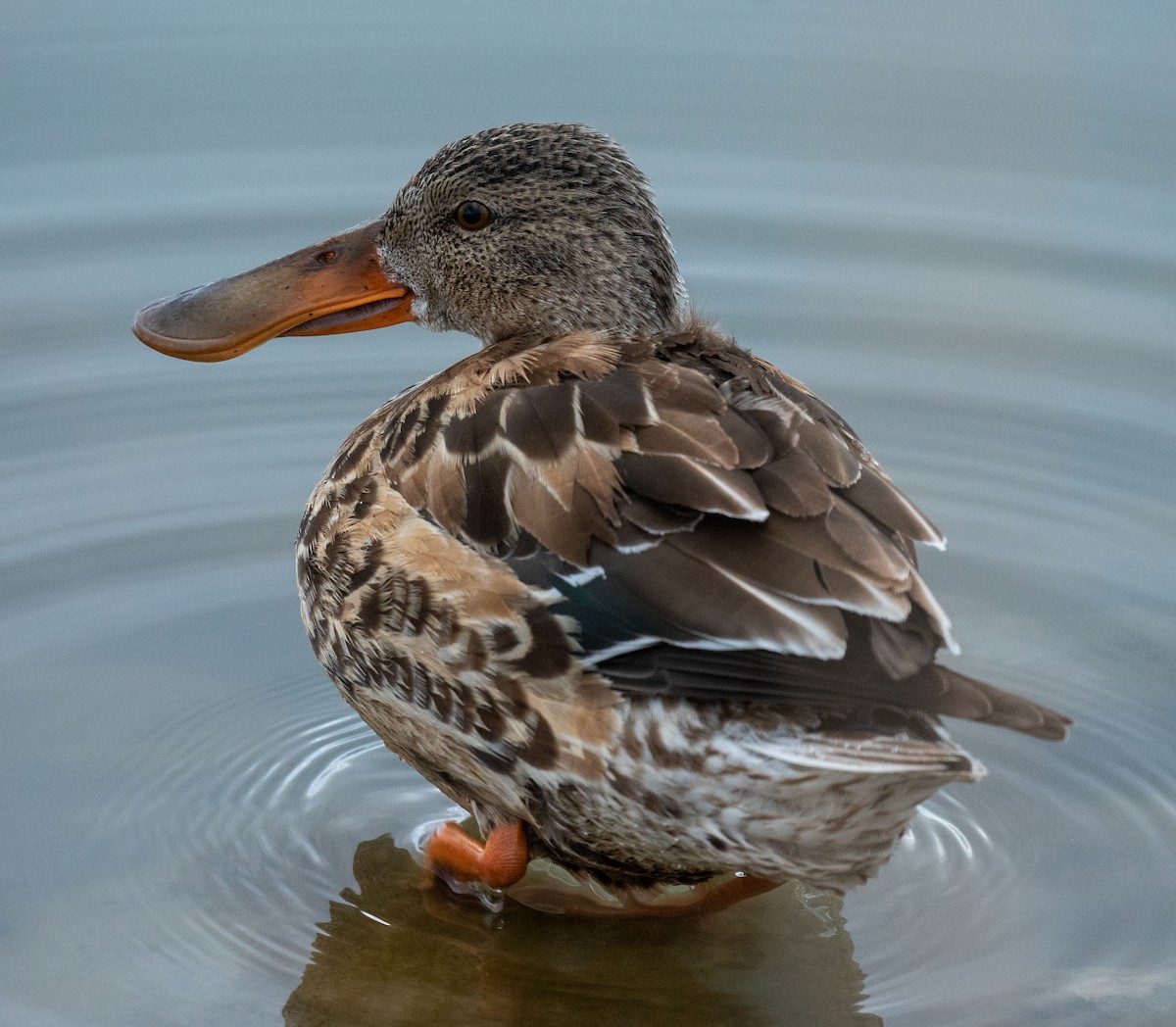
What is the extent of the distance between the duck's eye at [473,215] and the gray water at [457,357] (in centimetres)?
162

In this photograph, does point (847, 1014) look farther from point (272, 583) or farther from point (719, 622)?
point (272, 583)

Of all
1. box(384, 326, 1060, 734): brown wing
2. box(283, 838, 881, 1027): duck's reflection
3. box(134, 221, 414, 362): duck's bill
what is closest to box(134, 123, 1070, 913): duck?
box(384, 326, 1060, 734): brown wing

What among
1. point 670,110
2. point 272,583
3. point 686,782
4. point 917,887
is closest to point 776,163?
point 670,110

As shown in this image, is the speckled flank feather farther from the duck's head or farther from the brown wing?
the duck's head

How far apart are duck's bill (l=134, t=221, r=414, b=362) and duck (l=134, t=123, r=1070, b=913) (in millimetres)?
361

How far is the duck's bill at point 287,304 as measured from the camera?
5473 millimetres

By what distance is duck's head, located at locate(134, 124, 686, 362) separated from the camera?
5125mm

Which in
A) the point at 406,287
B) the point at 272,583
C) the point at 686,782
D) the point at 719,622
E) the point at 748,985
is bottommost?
the point at 748,985

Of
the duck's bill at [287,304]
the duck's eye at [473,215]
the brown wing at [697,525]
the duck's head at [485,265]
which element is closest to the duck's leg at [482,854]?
the brown wing at [697,525]

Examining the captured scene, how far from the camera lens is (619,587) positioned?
4066 mm

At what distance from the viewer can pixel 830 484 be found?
424 cm

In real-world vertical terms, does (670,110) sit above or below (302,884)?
above

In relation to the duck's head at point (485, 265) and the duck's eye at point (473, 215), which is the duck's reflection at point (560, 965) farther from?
the duck's eye at point (473, 215)

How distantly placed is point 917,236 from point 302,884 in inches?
181
